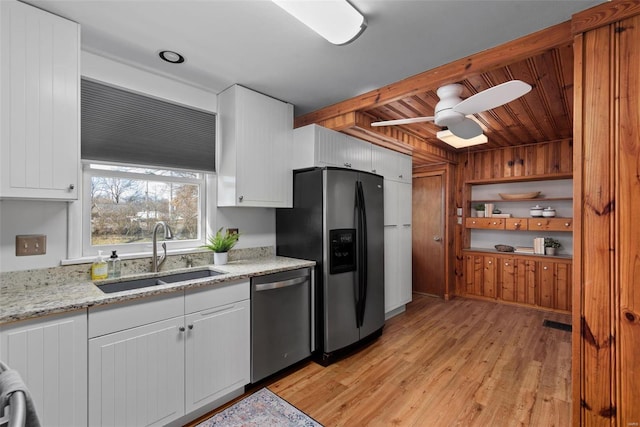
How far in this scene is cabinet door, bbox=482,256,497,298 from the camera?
4547mm

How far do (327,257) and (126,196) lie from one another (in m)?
1.70

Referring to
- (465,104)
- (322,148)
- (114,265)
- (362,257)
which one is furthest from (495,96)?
(114,265)

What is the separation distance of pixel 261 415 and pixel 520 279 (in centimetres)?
408

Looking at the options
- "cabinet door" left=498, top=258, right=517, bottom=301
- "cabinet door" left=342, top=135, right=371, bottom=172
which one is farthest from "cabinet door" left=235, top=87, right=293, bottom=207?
"cabinet door" left=498, top=258, right=517, bottom=301

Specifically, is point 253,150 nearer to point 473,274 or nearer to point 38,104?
point 38,104

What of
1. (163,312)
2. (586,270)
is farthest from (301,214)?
(586,270)

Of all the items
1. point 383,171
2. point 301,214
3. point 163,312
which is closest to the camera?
point 163,312

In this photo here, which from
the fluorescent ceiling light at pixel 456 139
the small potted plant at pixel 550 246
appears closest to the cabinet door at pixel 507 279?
the small potted plant at pixel 550 246

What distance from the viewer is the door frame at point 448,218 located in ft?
15.4

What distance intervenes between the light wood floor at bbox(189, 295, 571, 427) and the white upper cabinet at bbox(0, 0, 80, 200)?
208 cm

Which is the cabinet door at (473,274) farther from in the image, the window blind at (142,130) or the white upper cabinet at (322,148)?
the window blind at (142,130)

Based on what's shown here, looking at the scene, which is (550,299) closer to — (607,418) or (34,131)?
(607,418)

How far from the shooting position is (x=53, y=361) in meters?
1.42

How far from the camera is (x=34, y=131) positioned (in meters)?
1.62
